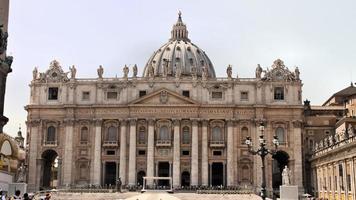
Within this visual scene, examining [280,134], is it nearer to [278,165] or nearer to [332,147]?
[278,165]

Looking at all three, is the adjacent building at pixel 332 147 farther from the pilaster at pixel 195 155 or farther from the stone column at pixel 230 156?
the pilaster at pixel 195 155

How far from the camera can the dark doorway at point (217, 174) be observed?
79.5m

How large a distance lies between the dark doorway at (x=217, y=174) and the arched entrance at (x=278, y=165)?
26.5 feet

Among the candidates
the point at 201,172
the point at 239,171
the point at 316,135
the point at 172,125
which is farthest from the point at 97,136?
the point at 316,135

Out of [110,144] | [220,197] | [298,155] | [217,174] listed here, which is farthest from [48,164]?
[298,155]

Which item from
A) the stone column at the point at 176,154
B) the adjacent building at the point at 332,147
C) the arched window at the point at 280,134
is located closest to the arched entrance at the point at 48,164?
the stone column at the point at 176,154

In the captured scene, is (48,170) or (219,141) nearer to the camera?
(219,141)

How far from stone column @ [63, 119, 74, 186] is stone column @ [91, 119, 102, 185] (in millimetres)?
3369

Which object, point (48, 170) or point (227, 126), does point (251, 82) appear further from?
point (48, 170)

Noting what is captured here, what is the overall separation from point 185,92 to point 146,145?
960 centimetres

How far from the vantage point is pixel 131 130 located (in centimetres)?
7875

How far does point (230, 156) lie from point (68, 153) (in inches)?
925

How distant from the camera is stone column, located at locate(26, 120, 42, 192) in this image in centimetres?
7881

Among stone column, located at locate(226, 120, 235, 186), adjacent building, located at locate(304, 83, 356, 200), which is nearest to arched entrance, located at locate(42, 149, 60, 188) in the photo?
stone column, located at locate(226, 120, 235, 186)
